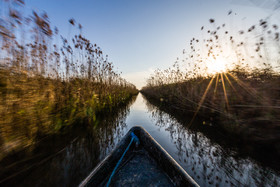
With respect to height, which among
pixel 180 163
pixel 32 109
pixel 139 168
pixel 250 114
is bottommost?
pixel 180 163

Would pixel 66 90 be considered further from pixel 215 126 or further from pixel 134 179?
pixel 215 126

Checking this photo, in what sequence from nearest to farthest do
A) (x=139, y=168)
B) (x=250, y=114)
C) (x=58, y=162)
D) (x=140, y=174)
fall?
(x=140, y=174) < (x=139, y=168) < (x=58, y=162) < (x=250, y=114)

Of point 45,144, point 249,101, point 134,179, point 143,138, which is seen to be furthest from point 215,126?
point 45,144

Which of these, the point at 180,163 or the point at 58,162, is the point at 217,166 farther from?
the point at 58,162

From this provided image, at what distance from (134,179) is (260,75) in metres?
4.12

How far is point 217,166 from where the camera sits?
1.57m

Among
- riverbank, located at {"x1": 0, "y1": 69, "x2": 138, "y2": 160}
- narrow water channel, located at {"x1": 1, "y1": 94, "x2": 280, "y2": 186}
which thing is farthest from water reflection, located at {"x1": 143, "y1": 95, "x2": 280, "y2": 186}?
riverbank, located at {"x1": 0, "y1": 69, "x2": 138, "y2": 160}

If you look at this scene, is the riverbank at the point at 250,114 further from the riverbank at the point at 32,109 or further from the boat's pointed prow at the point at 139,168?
the riverbank at the point at 32,109

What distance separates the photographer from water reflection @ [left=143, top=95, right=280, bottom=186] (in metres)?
1.30

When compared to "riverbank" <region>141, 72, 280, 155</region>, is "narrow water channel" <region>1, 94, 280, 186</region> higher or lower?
lower

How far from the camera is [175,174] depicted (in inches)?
42.2

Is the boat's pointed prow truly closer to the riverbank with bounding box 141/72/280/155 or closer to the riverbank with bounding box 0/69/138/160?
the riverbank with bounding box 0/69/138/160

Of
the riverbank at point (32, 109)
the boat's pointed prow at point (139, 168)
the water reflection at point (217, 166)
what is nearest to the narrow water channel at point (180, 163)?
the water reflection at point (217, 166)

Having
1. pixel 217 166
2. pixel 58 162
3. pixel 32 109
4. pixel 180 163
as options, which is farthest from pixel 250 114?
pixel 32 109
